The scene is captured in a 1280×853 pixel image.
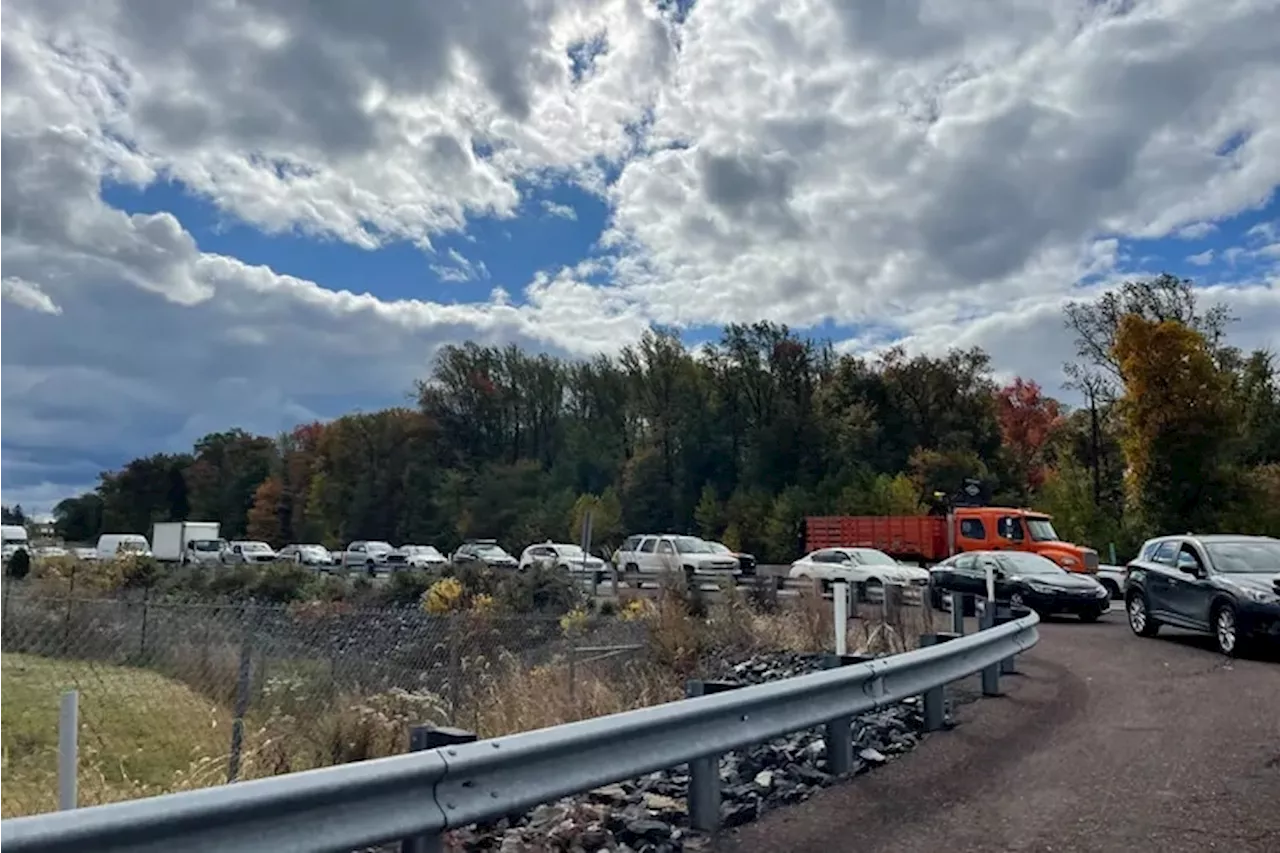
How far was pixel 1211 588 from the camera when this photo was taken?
15633 mm

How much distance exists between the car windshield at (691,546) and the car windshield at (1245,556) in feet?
75.8

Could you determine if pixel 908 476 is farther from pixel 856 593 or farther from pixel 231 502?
pixel 231 502

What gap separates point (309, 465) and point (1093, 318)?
72851 mm

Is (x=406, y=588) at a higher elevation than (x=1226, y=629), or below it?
below

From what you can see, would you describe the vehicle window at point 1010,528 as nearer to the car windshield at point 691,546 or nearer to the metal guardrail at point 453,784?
the car windshield at point 691,546

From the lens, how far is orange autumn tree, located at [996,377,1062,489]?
71.0 m

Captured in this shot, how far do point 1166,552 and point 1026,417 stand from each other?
190ft

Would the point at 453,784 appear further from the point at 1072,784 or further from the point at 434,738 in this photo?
the point at 1072,784

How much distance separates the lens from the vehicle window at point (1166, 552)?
17.5 metres

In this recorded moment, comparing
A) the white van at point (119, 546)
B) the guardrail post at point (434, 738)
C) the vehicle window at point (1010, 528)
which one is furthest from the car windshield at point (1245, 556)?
the white van at point (119, 546)

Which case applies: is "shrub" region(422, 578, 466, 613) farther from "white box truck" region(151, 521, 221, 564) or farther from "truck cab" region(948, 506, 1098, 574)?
"white box truck" region(151, 521, 221, 564)

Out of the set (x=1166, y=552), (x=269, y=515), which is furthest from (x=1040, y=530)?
(x=269, y=515)

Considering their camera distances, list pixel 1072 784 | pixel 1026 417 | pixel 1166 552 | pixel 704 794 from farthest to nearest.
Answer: pixel 1026 417, pixel 1166 552, pixel 1072 784, pixel 704 794

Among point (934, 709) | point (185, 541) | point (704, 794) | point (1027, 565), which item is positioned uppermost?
point (185, 541)
